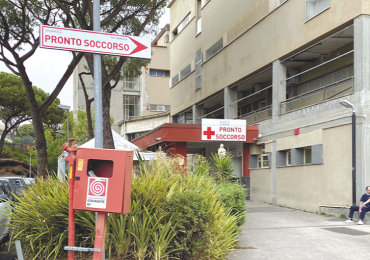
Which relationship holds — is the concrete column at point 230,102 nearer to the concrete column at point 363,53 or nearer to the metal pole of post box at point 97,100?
the concrete column at point 363,53

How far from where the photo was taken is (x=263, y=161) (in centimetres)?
2102

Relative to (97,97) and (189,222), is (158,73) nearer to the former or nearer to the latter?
(189,222)

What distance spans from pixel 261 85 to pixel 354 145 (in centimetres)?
1184

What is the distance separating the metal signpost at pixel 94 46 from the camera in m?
5.55

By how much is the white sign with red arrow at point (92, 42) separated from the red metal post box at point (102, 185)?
1.41 metres

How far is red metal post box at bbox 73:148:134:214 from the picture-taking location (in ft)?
17.9

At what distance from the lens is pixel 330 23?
15766mm

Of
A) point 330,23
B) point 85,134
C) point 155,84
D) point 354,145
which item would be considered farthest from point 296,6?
point 155,84

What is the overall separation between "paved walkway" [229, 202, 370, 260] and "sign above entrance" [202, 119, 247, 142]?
6.86m

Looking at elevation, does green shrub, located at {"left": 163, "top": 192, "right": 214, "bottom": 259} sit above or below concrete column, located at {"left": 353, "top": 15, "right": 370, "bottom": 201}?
below

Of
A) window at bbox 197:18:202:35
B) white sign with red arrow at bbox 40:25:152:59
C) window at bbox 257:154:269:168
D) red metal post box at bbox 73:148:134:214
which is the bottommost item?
red metal post box at bbox 73:148:134:214

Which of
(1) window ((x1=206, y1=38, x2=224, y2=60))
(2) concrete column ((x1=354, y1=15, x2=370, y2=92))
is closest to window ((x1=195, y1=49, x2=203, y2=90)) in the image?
(1) window ((x1=206, y1=38, x2=224, y2=60))

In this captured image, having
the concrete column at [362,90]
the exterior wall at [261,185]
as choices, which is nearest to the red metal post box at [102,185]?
the concrete column at [362,90]

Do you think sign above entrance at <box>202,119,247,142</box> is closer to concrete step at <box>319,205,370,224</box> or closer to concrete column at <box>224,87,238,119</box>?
concrete column at <box>224,87,238,119</box>
